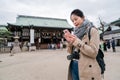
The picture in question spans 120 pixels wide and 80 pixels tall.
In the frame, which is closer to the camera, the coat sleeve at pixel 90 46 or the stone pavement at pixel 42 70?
the coat sleeve at pixel 90 46

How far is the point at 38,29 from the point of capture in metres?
34.7

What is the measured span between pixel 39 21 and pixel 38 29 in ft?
10.0

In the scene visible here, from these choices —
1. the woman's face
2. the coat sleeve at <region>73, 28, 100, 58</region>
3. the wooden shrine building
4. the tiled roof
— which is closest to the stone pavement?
the woman's face

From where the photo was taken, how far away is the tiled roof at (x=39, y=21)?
35.0 metres

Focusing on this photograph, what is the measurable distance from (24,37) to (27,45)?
11.1 ft

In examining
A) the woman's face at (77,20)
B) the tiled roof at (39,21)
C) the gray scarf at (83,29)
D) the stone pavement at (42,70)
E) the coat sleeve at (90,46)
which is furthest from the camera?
the tiled roof at (39,21)

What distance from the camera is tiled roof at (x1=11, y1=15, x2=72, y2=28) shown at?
115 feet

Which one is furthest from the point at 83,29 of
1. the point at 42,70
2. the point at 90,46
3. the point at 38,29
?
the point at 38,29

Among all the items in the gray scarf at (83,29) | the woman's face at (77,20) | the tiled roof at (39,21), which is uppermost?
the tiled roof at (39,21)

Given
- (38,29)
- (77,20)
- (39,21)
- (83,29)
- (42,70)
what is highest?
(39,21)

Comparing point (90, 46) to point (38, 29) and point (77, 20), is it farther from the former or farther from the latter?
point (38, 29)

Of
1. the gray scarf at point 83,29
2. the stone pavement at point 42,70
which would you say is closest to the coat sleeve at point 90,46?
the gray scarf at point 83,29

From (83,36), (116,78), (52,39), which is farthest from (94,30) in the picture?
(52,39)

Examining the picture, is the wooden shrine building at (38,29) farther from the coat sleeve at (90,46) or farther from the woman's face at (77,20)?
the coat sleeve at (90,46)
